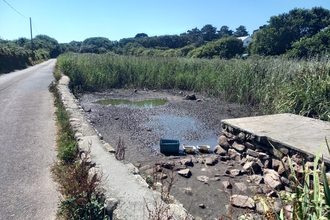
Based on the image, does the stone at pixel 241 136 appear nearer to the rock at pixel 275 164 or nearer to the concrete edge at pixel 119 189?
the rock at pixel 275 164

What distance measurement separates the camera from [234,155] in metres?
5.77

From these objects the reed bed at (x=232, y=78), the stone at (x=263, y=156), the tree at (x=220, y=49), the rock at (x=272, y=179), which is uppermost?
the tree at (x=220, y=49)

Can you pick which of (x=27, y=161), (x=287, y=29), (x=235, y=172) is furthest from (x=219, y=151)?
(x=287, y=29)

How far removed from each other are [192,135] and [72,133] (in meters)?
3.31

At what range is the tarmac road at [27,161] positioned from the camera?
300cm

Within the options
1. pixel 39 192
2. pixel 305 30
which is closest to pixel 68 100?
pixel 39 192

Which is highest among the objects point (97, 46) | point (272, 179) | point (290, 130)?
point (97, 46)

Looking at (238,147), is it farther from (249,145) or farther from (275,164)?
(275,164)

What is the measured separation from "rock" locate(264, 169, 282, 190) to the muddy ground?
36 centimetres

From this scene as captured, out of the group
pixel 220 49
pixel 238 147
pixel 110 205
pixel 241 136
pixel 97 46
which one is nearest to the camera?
pixel 110 205

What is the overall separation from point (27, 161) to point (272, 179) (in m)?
3.99

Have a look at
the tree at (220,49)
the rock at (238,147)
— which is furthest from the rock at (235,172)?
the tree at (220,49)

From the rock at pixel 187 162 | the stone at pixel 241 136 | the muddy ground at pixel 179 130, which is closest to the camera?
the muddy ground at pixel 179 130

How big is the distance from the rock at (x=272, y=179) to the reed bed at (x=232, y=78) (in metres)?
2.29
